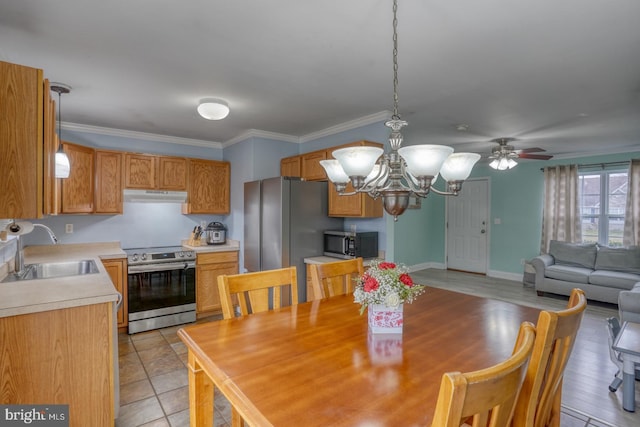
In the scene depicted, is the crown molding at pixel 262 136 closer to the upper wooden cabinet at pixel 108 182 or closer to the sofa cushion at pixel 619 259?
the upper wooden cabinet at pixel 108 182

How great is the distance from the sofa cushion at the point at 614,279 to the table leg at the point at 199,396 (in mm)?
5568

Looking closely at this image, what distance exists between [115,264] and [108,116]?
1.56 metres

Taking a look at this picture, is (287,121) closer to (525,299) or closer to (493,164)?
(493,164)

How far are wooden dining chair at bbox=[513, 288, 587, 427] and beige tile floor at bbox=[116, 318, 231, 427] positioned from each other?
69.1 inches

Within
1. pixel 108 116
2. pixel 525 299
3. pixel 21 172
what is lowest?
pixel 525 299

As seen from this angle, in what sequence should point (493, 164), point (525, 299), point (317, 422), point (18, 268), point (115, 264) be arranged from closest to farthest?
1. point (317, 422)
2. point (18, 268)
3. point (115, 264)
4. point (493, 164)
5. point (525, 299)

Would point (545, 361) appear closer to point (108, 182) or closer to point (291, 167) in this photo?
point (291, 167)

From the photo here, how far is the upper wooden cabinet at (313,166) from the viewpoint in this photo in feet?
12.0

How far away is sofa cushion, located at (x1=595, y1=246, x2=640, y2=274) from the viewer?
187 inches

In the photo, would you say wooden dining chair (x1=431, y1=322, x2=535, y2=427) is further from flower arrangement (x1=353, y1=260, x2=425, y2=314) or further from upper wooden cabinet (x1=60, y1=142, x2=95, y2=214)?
upper wooden cabinet (x1=60, y1=142, x2=95, y2=214)

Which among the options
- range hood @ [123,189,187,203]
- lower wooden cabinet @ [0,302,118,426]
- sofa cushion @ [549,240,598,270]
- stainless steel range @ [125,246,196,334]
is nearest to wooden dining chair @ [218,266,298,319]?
lower wooden cabinet @ [0,302,118,426]

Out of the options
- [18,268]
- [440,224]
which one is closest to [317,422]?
[18,268]

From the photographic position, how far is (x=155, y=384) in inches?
98.1

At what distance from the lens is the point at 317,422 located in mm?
819
